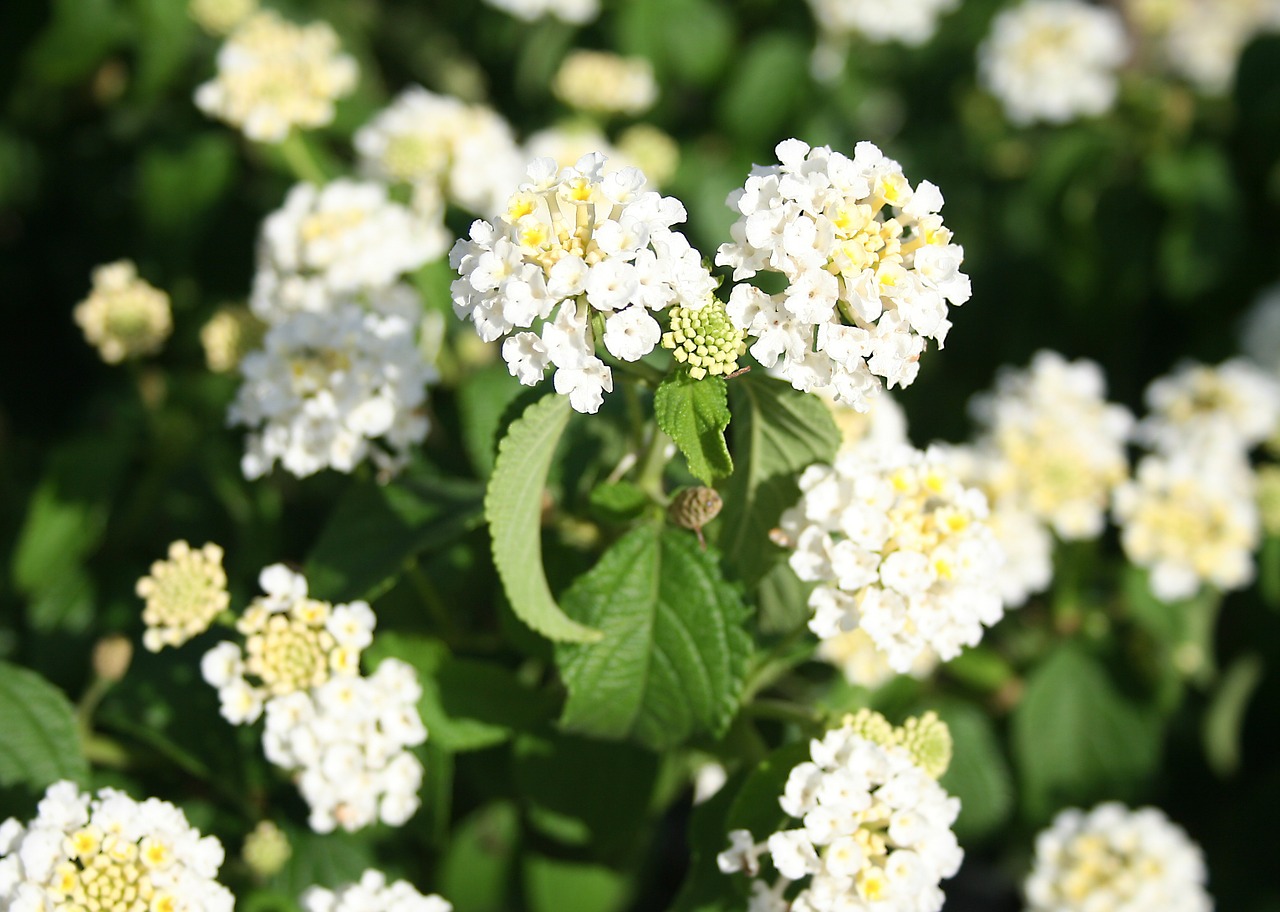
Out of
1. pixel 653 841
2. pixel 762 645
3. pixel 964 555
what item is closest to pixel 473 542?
pixel 762 645

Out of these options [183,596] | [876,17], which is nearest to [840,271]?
[183,596]

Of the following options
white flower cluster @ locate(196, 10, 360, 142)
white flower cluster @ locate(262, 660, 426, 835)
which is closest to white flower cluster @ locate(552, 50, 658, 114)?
white flower cluster @ locate(196, 10, 360, 142)

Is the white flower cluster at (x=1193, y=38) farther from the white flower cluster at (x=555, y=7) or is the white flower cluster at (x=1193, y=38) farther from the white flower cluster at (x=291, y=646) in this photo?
the white flower cluster at (x=291, y=646)

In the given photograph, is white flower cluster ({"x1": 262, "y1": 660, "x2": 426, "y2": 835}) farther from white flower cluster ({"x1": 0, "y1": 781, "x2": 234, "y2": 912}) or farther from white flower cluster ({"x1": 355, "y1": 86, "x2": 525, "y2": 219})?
white flower cluster ({"x1": 355, "y1": 86, "x2": 525, "y2": 219})

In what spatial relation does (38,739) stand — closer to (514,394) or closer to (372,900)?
(372,900)

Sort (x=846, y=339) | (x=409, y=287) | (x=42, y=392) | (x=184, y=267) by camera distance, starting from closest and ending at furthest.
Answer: (x=846, y=339) → (x=409, y=287) → (x=184, y=267) → (x=42, y=392)

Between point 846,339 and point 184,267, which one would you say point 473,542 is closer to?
point 846,339
